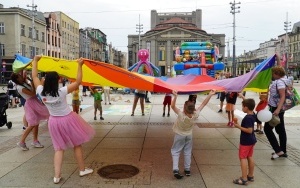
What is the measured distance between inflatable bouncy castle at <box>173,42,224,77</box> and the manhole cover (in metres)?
10.4

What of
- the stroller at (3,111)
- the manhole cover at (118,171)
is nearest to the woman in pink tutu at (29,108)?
the manhole cover at (118,171)

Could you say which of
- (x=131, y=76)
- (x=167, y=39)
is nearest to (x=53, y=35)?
(x=167, y=39)

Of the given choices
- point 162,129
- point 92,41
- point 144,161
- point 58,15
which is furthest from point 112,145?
point 92,41

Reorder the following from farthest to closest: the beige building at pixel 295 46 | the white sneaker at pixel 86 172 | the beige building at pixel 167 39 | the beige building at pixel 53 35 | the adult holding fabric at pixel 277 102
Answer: the beige building at pixel 167 39, the beige building at pixel 295 46, the beige building at pixel 53 35, the adult holding fabric at pixel 277 102, the white sneaker at pixel 86 172

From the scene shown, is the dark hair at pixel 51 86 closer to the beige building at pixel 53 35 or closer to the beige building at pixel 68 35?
the beige building at pixel 53 35

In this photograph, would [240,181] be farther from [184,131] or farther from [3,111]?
[3,111]

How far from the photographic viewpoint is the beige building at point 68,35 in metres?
66.9

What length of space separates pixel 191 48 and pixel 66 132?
13764 mm

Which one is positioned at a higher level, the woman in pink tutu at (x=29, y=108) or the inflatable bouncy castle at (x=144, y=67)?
the inflatable bouncy castle at (x=144, y=67)

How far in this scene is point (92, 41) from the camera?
94188 mm

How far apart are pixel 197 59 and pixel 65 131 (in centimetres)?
1276

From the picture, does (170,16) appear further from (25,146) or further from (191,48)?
(25,146)

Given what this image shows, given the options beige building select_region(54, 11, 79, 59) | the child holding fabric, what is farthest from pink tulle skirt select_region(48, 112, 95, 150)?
beige building select_region(54, 11, 79, 59)

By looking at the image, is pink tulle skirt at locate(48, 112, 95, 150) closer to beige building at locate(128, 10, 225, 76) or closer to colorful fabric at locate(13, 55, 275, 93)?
colorful fabric at locate(13, 55, 275, 93)
